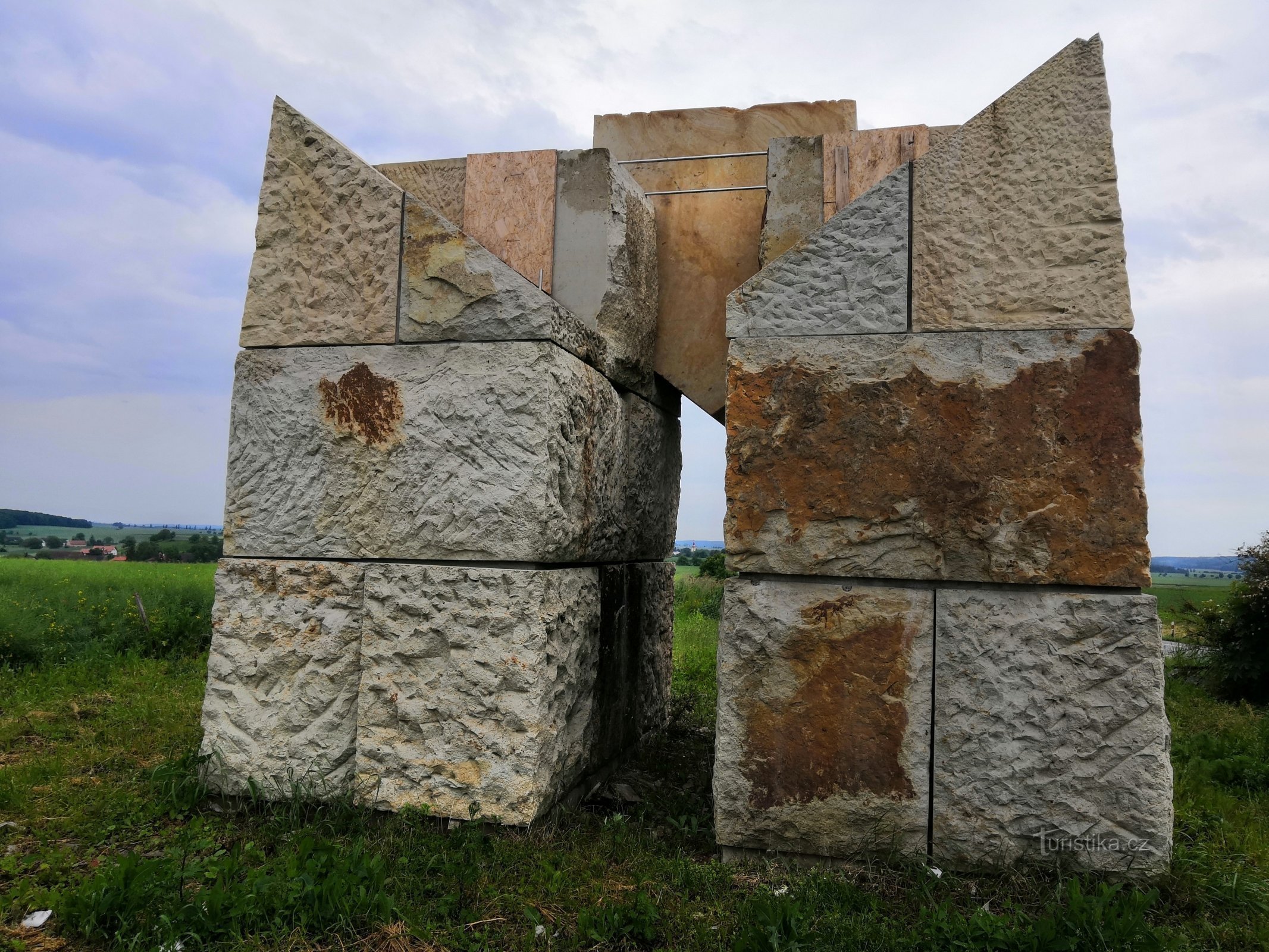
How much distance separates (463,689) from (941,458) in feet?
5.78

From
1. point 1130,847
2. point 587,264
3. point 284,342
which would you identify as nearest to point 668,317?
point 587,264

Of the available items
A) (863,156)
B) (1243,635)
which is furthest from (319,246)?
(1243,635)

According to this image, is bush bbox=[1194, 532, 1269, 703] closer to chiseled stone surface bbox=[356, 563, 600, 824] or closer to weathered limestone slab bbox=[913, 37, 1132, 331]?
weathered limestone slab bbox=[913, 37, 1132, 331]

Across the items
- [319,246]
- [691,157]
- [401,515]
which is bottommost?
[401,515]

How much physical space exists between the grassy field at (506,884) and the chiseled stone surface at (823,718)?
14 centimetres

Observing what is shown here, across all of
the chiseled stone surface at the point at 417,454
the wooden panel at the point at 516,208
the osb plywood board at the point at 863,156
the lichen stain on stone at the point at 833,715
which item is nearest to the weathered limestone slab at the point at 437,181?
the wooden panel at the point at 516,208

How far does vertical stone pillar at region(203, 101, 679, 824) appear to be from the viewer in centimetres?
305

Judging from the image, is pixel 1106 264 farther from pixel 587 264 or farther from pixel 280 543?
pixel 280 543

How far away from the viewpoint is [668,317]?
4.31 meters

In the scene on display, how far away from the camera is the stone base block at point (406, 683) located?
302 centimetres

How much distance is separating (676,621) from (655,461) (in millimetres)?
5176

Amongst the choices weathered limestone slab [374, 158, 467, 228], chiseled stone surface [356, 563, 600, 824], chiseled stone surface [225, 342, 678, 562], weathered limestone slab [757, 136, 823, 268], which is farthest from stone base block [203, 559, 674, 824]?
weathered limestone slab [374, 158, 467, 228]

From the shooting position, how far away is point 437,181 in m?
4.21

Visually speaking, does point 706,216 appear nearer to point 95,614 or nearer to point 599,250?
point 599,250
